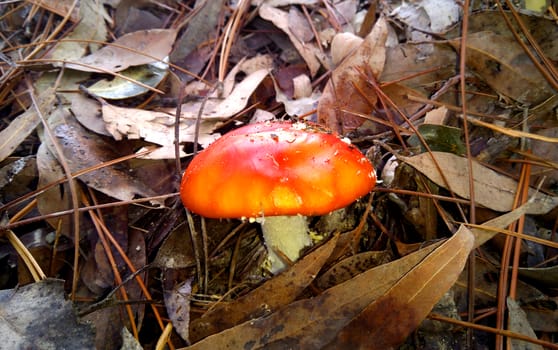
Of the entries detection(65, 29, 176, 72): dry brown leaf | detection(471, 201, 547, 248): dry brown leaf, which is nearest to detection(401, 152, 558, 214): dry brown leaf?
detection(471, 201, 547, 248): dry brown leaf

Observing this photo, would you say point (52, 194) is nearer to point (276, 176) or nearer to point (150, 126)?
point (150, 126)

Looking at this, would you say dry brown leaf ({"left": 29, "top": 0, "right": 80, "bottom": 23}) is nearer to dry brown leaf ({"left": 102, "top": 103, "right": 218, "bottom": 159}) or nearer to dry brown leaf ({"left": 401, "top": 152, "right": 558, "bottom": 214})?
dry brown leaf ({"left": 102, "top": 103, "right": 218, "bottom": 159})

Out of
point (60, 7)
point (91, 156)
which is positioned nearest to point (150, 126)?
Result: point (91, 156)

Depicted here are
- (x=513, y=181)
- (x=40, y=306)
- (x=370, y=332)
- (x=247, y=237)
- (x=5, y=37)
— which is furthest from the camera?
(x=5, y=37)

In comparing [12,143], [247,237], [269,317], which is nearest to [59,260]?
[12,143]

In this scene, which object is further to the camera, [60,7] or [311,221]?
[60,7]

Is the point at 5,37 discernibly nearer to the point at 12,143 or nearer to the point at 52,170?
the point at 12,143

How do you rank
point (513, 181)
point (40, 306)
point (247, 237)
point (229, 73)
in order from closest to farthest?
point (40, 306), point (513, 181), point (247, 237), point (229, 73)
